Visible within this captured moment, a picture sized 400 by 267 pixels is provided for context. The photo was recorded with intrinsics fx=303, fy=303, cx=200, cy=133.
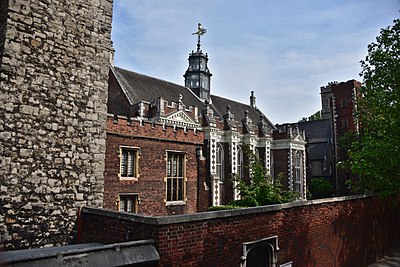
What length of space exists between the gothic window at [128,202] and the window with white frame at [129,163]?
86 cm

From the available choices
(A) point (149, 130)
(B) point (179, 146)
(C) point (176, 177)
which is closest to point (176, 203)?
(C) point (176, 177)

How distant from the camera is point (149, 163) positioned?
15.1 metres

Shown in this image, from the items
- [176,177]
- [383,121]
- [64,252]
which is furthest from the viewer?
[176,177]

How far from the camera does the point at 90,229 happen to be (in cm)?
726

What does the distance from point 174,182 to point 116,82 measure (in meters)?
10.3

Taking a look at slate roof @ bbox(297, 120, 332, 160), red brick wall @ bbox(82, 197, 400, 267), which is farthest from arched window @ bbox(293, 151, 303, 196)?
red brick wall @ bbox(82, 197, 400, 267)

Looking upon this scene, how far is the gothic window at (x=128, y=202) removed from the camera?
1398 cm

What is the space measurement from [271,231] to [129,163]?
320 inches

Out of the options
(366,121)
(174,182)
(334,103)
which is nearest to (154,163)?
(174,182)

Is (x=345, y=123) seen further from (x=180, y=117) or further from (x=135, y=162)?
(x=135, y=162)

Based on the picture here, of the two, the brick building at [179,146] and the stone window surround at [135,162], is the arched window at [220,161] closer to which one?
the brick building at [179,146]

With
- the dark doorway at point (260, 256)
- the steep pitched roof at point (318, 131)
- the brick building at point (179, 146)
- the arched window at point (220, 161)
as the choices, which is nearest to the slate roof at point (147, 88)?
the brick building at point (179, 146)

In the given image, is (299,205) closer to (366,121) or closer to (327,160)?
(366,121)

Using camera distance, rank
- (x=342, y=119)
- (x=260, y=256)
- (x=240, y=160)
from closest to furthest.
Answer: (x=260, y=256)
(x=240, y=160)
(x=342, y=119)
